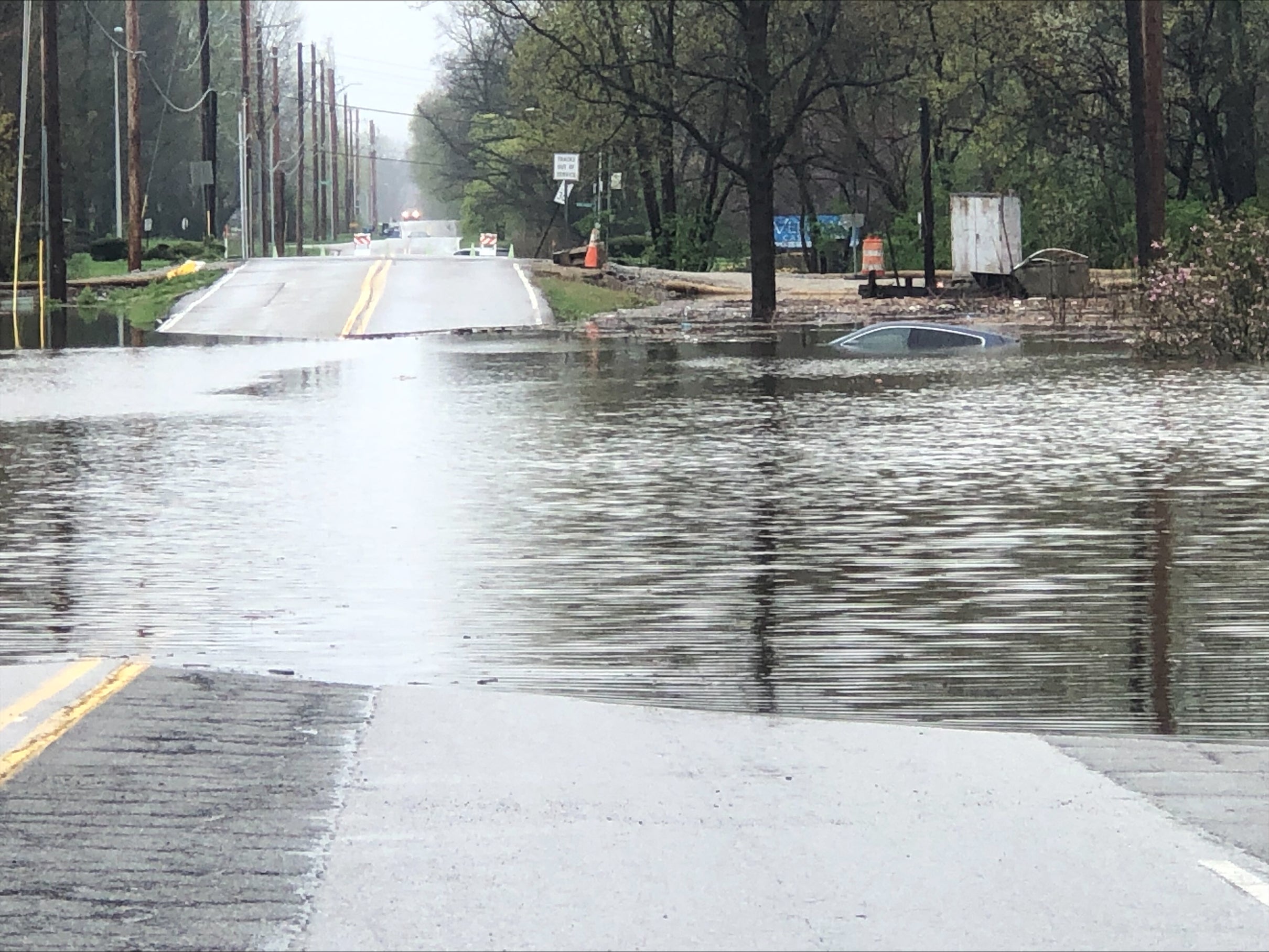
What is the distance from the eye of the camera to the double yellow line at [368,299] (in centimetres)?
4197

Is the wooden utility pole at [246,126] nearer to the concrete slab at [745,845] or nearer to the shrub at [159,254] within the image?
the shrub at [159,254]

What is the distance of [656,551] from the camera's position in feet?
42.1

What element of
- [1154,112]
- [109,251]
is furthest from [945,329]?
[109,251]

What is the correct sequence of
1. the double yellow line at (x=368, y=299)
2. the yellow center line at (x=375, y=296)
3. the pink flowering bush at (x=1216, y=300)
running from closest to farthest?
1. the pink flowering bush at (x=1216, y=300)
2. the double yellow line at (x=368, y=299)
3. the yellow center line at (x=375, y=296)

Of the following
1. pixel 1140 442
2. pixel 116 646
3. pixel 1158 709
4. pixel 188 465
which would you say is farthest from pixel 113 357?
pixel 1158 709

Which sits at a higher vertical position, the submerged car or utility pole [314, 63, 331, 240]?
utility pole [314, 63, 331, 240]

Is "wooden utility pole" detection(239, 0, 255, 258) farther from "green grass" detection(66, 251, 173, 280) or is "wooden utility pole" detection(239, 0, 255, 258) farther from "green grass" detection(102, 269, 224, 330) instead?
"green grass" detection(102, 269, 224, 330)

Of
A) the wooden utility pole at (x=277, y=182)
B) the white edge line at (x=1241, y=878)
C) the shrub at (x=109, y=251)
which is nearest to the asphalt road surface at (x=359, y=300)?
the shrub at (x=109, y=251)

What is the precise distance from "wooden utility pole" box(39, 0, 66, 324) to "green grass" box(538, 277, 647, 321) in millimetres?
11314

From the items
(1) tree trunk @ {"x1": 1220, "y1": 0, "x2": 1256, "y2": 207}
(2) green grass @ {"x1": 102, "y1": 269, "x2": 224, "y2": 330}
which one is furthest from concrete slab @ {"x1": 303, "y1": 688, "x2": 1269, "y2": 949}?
(1) tree trunk @ {"x1": 1220, "y1": 0, "x2": 1256, "y2": 207}

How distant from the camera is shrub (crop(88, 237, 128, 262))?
84.1 m

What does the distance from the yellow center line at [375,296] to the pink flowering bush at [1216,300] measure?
620 inches

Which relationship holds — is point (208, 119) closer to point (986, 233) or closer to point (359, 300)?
point (359, 300)

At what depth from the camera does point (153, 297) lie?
2103 inches
